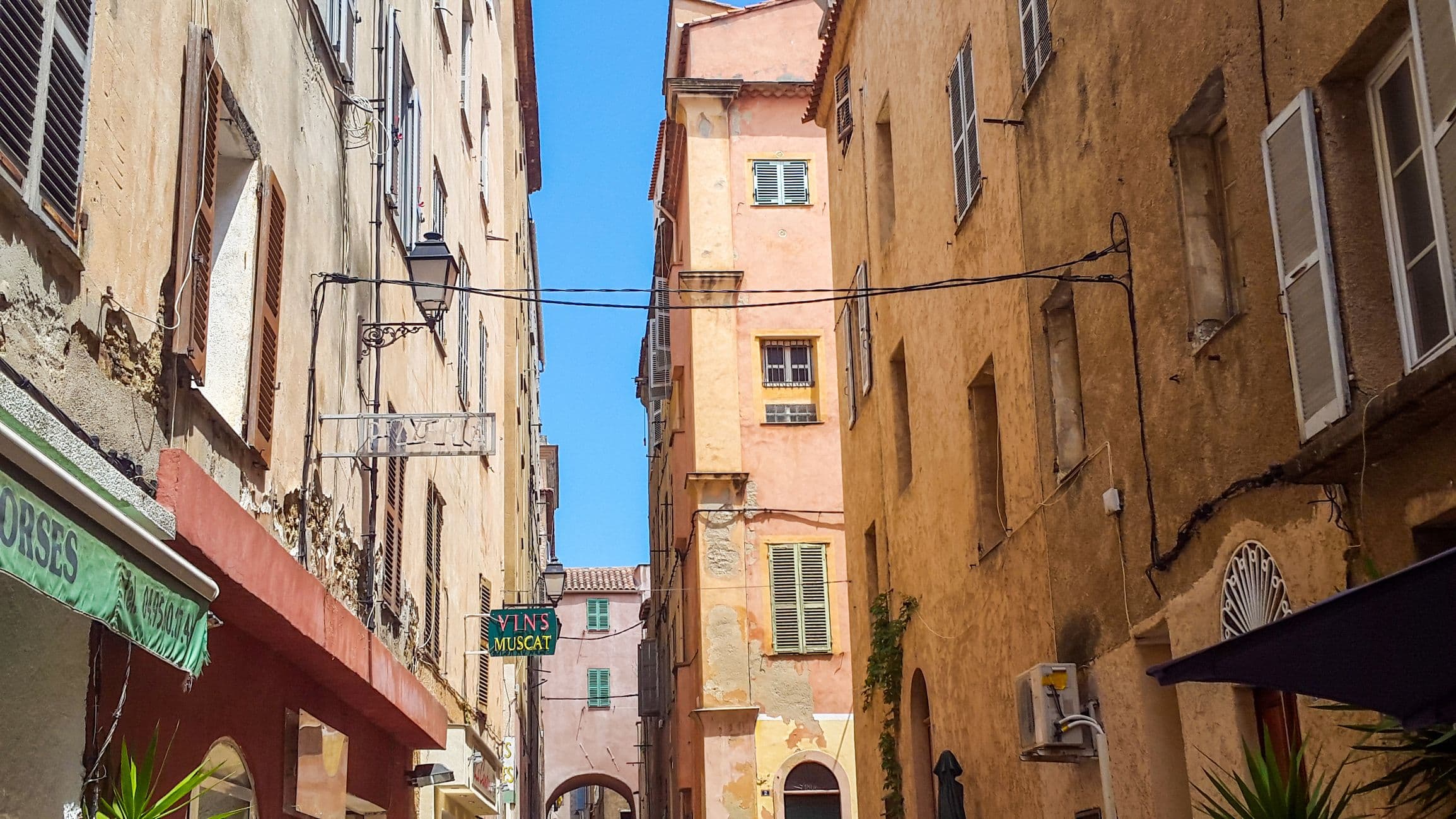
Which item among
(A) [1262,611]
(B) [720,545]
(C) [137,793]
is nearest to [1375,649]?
(A) [1262,611]

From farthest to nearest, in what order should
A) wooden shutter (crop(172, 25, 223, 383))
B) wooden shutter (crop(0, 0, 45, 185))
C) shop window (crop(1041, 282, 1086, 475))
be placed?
shop window (crop(1041, 282, 1086, 475))
wooden shutter (crop(172, 25, 223, 383))
wooden shutter (crop(0, 0, 45, 185))

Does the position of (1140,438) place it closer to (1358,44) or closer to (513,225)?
(1358,44)

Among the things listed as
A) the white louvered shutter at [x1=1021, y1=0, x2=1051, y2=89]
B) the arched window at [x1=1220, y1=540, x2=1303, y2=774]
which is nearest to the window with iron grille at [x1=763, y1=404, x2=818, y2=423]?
the white louvered shutter at [x1=1021, y1=0, x2=1051, y2=89]

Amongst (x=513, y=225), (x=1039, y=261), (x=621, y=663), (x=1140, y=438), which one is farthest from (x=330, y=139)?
(x=621, y=663)

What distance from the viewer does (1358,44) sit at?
629 centimetres

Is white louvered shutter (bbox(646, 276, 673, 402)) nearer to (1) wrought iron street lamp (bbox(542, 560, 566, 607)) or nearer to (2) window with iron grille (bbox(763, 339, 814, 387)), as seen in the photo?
(2) window with iron grille (bbox(763, 339, 814, 387))

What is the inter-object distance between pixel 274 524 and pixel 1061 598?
5329mm

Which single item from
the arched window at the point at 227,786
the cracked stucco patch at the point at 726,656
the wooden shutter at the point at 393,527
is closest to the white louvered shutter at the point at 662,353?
the cracked stucco patch at the point at 726,656

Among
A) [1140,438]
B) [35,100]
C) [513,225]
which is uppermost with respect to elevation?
[513,225]

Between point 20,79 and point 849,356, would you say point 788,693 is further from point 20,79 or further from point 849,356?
point 20,79

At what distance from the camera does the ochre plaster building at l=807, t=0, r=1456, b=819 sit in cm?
622

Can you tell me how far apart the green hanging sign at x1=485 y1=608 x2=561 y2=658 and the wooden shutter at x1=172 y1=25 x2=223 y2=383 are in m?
11.3

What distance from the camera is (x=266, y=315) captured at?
29.3 feet

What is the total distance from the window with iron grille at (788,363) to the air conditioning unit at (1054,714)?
59.4 ft
